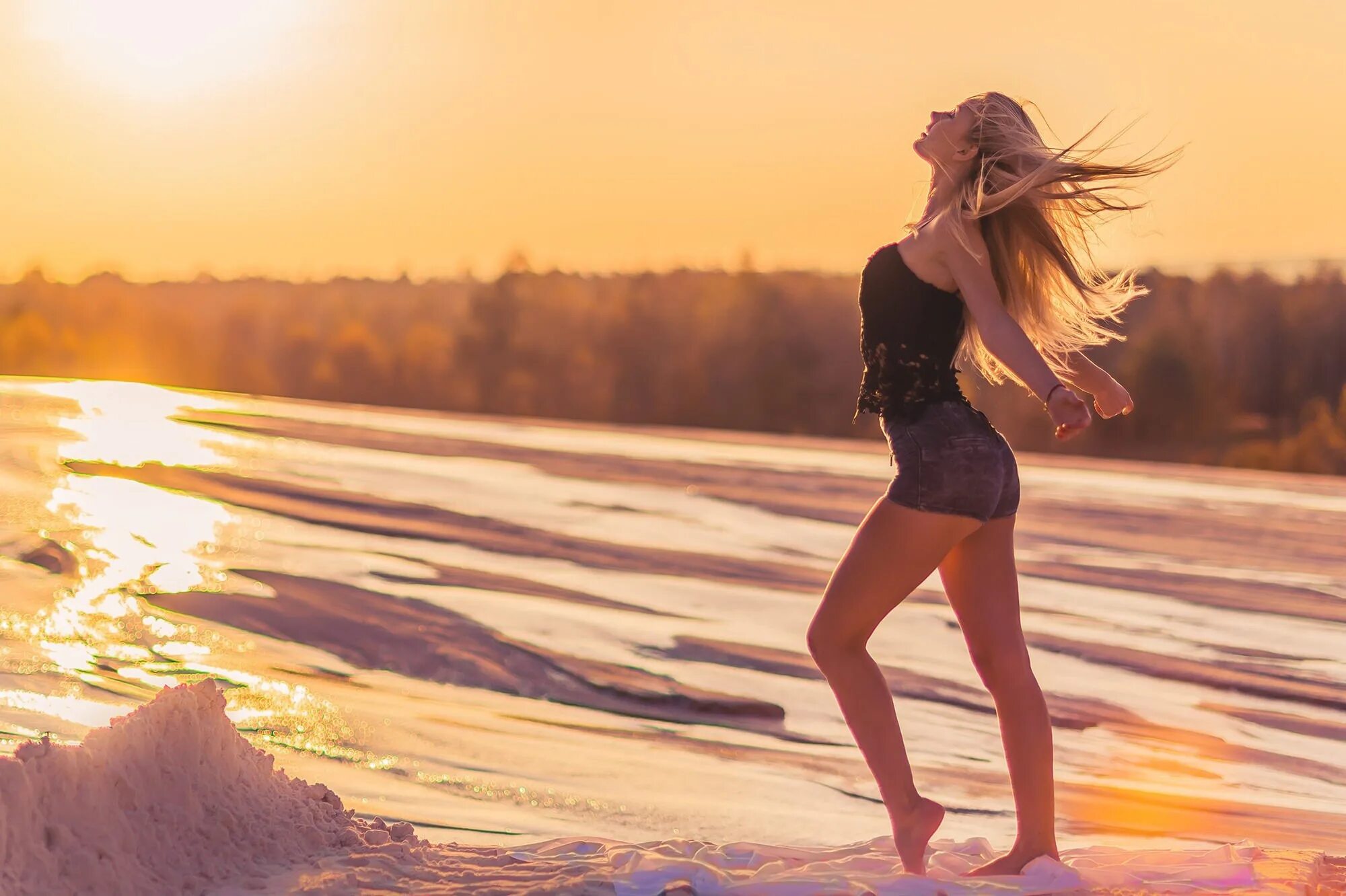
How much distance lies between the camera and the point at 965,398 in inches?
156

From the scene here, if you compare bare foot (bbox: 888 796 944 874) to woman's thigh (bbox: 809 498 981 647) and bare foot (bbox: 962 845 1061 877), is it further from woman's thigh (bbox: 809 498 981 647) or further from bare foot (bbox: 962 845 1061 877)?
woman's thigh (bbox: 809 498 981 647)

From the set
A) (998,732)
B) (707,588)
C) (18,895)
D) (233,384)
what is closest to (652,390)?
(233,384)

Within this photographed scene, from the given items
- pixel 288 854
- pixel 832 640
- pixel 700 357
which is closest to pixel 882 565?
pixel 832 640

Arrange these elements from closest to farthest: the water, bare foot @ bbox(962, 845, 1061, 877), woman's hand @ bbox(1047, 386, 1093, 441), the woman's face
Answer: woman's hand @ bbox(1047, 386, 1093, 441), the woman's face, bare foot @ bbox(962, 845, 1061, 877), the water

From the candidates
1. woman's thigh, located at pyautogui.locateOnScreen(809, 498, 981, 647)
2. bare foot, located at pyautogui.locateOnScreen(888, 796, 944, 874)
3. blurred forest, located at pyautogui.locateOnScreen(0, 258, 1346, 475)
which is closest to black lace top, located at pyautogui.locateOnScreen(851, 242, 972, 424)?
woman's thigh, located at pyautogui.locateOnScreen(809, 498, 981, 647)

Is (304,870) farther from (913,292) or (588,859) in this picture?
(913,292)

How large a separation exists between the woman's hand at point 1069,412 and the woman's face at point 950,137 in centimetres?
82

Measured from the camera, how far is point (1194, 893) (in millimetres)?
4164

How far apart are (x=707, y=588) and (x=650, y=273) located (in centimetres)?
6065

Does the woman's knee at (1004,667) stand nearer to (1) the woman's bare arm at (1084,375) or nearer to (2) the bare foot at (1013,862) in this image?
(2) the bare foot at (1013,862)

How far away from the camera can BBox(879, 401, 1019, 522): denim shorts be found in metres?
3.80

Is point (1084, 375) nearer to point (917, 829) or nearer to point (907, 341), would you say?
point (907, 341)

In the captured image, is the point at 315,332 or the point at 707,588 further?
the point at 315,332

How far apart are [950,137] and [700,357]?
49.2 m
